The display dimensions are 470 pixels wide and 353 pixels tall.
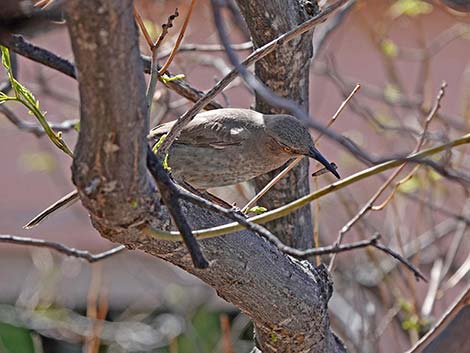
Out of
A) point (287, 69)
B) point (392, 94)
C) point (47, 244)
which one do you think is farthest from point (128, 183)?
point (392, 94)

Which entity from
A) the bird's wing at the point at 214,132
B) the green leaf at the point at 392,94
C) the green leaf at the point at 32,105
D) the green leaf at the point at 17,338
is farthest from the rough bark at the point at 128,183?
the green leaf at the point at 17,338

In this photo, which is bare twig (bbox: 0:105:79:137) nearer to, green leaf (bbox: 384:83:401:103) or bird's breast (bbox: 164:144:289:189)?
bird's breast (bbox: 164:144:289:189)

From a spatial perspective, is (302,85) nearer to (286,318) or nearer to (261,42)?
(261,42)

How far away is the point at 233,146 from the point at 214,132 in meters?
0.10

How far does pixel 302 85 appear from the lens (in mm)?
2846

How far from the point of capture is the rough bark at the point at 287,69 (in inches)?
105

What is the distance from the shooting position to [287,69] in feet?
9.12

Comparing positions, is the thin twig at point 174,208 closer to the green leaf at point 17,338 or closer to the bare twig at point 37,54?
the bare twig at point 37,54

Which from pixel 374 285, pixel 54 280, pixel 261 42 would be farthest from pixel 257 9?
pixel 54 280

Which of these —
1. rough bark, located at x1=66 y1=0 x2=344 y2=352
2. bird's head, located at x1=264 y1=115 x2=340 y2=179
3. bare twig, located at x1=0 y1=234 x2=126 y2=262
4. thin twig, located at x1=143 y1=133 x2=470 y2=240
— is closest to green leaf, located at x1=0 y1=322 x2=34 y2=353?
bird's head, located at x1=264 y1=115 x2=340 y2=179

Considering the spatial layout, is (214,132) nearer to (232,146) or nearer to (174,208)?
(232,146)

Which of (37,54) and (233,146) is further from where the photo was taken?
(233,146)

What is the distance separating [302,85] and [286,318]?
817 mm

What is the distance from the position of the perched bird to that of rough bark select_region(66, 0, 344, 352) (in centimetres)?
103
